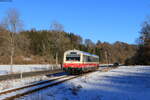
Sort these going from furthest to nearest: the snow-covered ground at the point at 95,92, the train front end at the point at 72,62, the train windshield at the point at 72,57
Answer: the train windshield at the point at 72,57, the train front end at the point at 72,62, the snow-covered ground at the point at 95,92

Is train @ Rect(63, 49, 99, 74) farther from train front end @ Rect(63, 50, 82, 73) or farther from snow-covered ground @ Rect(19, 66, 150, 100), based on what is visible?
snow-covered ground @ Rect(19, 66, 150, 100)

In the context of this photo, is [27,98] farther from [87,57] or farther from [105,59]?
[105,59]

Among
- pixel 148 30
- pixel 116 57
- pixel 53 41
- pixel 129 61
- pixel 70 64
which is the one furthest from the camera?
pixel 116 57

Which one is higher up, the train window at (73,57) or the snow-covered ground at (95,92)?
the train window at (73,57)

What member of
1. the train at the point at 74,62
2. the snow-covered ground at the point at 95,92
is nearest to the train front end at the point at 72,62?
the train at the point at 74,62

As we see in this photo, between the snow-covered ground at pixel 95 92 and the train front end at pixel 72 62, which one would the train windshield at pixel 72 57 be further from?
the snow-covered ground at pixel 95 92

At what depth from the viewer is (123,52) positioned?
144500 millimetres

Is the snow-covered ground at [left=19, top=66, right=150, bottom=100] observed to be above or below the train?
below

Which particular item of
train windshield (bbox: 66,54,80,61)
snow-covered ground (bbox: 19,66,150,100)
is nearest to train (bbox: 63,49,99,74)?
train windshield (bbox: 66,54,80,61)

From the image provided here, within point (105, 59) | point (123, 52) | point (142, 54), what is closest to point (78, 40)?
point (105, 59)

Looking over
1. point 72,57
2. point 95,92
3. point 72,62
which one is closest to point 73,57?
point 72,57

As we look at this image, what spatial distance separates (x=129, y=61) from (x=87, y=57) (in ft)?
198

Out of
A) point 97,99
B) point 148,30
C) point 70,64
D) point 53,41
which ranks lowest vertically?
point 97,99

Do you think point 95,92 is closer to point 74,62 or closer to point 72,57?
point 74,62
